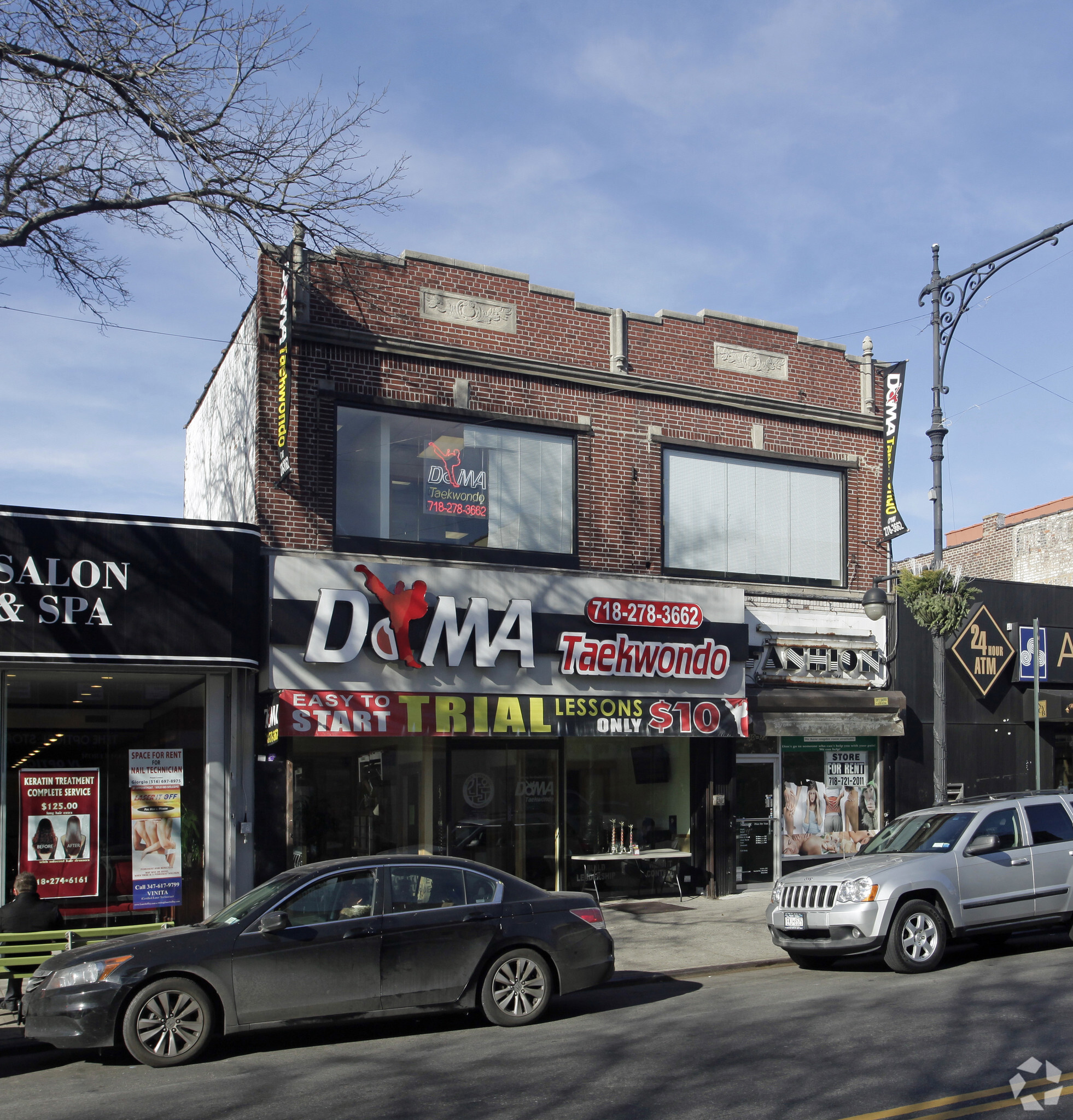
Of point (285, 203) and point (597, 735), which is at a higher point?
point (285, 203)

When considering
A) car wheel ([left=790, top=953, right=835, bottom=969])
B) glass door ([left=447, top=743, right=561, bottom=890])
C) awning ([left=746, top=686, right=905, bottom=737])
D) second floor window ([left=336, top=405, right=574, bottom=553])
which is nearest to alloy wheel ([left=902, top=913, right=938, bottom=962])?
car wheel ([left=790, top=953, right=835, bottom=969])

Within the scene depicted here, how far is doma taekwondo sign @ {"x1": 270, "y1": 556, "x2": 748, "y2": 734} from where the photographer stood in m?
15.2

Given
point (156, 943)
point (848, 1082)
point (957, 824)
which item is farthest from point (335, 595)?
point (848, 1082)

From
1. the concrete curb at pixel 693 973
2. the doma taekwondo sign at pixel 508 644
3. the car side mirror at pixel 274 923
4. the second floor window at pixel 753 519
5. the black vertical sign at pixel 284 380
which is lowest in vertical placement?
the concrete curb at pixel 693 973

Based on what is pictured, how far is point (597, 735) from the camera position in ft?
55.1

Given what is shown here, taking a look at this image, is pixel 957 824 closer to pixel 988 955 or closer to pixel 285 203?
pixel 988 955

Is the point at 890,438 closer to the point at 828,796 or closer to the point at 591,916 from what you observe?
the point at 828,796

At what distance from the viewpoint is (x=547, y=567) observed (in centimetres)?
1741

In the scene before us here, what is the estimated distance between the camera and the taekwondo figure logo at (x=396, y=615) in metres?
15.4

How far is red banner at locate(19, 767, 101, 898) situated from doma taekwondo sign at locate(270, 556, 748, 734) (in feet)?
7.89

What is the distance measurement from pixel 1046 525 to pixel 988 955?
72.0ft

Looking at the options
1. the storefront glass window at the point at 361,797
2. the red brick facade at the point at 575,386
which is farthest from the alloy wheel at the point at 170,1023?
the red brick facade at the point at 575,386

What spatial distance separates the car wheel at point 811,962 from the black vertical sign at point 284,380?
332 inches

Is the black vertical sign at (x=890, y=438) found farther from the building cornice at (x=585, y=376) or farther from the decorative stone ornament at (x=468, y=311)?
the decorative stone ornament at (x=468, y=311)
